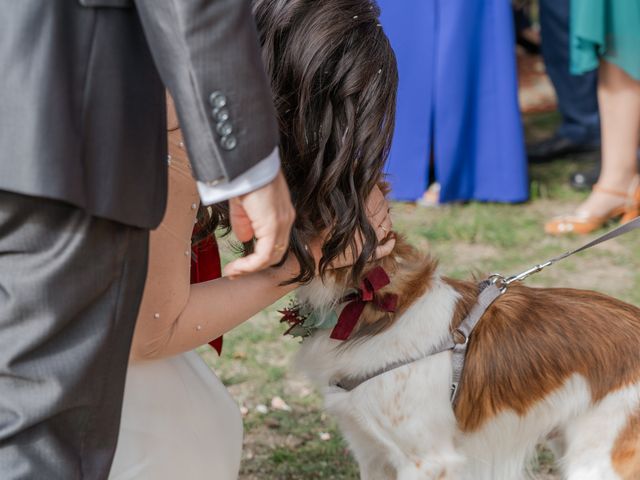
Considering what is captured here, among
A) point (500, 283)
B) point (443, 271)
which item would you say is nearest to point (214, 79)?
point (500, 283)

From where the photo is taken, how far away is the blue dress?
18.3ft

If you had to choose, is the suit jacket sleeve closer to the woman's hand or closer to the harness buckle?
the woman's hand

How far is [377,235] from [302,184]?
255mm

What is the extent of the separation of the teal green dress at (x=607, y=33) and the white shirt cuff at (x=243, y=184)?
13.2 ft

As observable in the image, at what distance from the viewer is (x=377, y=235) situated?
224cm

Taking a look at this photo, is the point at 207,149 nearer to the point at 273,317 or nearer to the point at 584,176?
the point at 273,317

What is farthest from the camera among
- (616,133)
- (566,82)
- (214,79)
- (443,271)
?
(566,82)

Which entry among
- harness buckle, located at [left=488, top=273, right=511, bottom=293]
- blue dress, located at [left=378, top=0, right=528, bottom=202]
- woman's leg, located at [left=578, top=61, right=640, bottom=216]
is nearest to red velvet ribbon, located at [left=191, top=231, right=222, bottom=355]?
harness buckle, located at [left=488, top=273, right=511, bottom=293]

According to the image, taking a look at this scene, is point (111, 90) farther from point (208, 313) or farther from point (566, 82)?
point (566, 82)

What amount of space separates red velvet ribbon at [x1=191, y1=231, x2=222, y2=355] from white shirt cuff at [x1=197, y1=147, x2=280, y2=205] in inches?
38.4

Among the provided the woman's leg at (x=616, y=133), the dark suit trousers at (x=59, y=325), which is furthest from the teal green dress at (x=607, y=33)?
the dark suit trousers at (x=59, y=325)

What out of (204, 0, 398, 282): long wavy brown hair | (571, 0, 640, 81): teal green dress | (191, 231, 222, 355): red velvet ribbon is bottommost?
(571, 0, 640, 81): teal green dress

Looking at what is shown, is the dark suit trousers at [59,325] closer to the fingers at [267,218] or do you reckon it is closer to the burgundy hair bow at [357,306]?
the fingers at [267,218]

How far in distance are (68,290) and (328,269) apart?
36.8 inches
